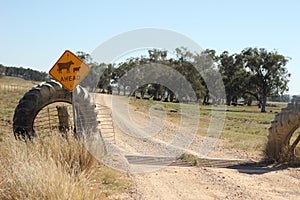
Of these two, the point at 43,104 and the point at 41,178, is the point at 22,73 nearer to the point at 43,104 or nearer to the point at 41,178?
the point at 43,104

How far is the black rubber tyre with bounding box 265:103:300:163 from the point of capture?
1180cm

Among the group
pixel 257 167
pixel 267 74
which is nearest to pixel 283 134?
pixel 257 167

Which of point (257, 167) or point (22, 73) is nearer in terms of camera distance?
point (257, 167)

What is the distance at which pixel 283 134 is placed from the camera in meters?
12.1

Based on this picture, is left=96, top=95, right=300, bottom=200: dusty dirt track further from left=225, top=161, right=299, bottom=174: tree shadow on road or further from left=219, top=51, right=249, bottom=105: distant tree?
left=219, top=51, right=249, bottom=105: distant tree

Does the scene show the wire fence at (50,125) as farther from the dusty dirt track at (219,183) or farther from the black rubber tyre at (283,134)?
the black rubber tyre at (283,134)

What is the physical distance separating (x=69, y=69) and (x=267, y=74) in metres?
60.1

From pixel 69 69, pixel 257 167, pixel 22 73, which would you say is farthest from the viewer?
pixel 22 73

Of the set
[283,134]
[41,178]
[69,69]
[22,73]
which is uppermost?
[22,73]

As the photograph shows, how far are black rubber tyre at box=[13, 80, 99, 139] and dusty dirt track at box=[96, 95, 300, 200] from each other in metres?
2.18

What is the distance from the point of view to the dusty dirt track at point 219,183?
7.67 m

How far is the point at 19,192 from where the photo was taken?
18.0 feet

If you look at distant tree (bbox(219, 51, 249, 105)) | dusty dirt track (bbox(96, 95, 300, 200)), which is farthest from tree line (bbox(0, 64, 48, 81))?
dusty dirt track (bbox(96, 95, 300, 200))

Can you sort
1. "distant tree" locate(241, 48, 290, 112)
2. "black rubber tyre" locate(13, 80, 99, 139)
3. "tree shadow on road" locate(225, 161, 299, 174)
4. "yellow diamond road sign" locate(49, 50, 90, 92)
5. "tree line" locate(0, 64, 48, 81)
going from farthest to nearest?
"tree line" locate(0, 64, 48, 81)
"distant tree" locate(241, 48, 290, 112)
"tree shadow on road" locate(225, 161, 299, 174)
"black rubber tyre" locate(13, 80, 99, 139)
"yellow diamond road sign" locate(49, 50, 90, 92)
